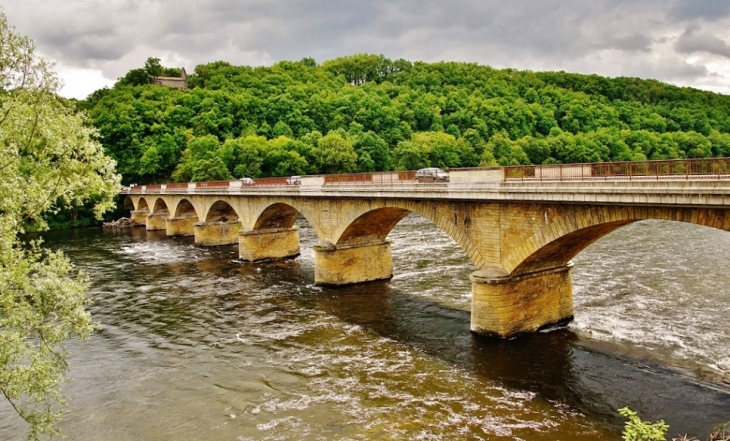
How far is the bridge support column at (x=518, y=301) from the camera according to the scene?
65.3 feet

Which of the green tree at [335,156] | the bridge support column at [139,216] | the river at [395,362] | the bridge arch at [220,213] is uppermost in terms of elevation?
the green tree at [335,156]

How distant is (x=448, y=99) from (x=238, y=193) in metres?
96.8

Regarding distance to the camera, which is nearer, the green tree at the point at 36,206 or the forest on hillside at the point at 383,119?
the green tree at the point at 36,206

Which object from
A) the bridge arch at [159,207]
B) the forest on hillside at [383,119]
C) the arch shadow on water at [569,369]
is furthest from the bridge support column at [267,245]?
the forest on hillside at [383,119]

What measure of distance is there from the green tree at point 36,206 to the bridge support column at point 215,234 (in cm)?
3889

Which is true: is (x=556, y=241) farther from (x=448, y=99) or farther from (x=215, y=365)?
(x=448, y=99)

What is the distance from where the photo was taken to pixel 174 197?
6294cm

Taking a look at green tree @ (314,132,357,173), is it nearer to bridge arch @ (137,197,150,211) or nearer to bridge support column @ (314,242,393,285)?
bridge arch @ (137,197,150,211)

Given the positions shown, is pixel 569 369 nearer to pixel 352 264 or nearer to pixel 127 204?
pixel 352 264

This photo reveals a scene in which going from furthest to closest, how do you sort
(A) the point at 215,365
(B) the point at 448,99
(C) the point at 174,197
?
(B) the point at 448,99 < (C) the point at 174,197 < (A) the point at 215,365

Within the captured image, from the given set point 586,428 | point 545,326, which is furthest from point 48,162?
point 545,326

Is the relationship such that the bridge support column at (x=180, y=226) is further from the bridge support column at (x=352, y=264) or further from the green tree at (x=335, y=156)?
the bridge support column at (x=352, y=264)

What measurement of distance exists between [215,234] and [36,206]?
135ft

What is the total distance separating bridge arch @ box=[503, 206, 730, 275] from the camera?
47.0 ft
